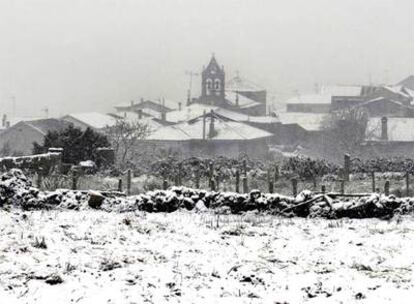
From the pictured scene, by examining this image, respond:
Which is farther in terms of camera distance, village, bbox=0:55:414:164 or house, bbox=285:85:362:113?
house, bbox=285:85:362:113

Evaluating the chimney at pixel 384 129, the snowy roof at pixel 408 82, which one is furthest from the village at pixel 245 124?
the snowy roof at pixel 408 82

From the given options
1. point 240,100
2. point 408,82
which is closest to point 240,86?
point 240,100

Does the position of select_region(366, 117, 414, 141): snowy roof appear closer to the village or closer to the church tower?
the village

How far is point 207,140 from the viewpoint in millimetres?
63156

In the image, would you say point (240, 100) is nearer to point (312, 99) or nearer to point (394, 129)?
point (312, 99)

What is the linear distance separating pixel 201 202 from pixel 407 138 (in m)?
61.5

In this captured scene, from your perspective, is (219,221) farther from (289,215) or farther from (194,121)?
(194,121)

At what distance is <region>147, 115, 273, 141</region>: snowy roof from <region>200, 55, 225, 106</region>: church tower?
31.8m

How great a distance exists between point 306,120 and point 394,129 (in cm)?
1822

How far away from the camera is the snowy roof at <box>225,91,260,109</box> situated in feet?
343

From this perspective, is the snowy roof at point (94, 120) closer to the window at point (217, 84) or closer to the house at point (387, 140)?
the window at point (217, 84)

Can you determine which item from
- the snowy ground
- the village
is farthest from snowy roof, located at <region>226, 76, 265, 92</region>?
the snowy ground

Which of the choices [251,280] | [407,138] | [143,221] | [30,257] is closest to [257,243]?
[251,280]

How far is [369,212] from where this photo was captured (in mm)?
12484
